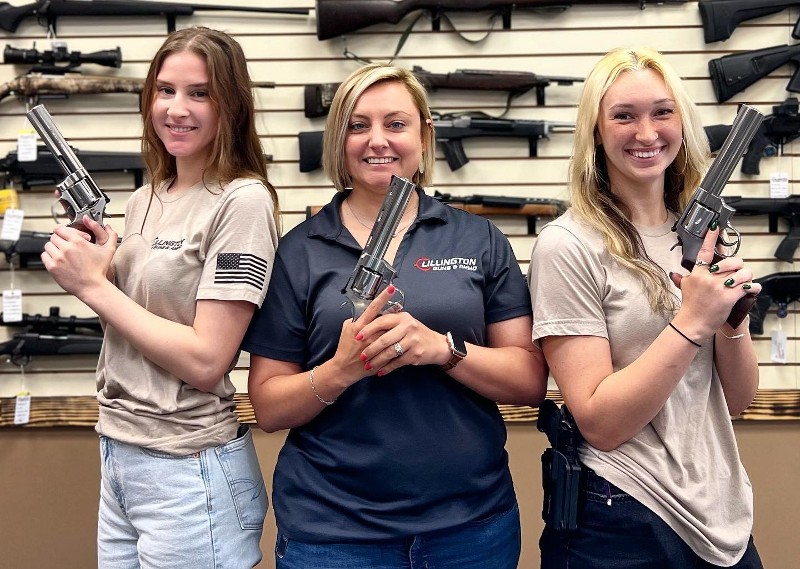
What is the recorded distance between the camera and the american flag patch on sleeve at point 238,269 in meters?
1.44

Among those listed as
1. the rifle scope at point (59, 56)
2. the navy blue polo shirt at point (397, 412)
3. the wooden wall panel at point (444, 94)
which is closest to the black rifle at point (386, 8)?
the wooden wall panel at point (444, 94)

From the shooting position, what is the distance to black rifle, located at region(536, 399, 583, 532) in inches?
54.7

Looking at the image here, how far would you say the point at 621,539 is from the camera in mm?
1344

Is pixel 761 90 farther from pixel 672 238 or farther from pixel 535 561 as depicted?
pixel 535 561

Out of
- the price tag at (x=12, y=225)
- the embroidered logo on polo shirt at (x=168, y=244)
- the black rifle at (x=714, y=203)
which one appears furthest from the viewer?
the price tag at (x=12, y=225)

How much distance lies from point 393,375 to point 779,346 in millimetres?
2047

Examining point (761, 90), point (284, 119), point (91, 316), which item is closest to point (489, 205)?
point (284, 119)

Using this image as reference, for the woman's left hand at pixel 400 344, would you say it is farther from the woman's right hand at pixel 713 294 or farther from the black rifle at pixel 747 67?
the black rifle at pixel 747 67

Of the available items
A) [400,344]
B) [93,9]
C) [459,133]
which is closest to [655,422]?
[400,344]

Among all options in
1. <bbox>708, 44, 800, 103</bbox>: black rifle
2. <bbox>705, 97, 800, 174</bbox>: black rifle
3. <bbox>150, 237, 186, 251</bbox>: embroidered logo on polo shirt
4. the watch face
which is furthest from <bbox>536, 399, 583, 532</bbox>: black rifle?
<bbox>708, 44, 800, 103</bbox>: black rifle

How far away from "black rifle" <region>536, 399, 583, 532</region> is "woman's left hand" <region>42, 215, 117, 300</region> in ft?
3.11

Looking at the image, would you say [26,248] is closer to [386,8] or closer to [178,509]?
[386,8]

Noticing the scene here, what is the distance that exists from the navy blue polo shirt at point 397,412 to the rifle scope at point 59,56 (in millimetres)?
1815

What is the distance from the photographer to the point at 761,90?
9.63ft
